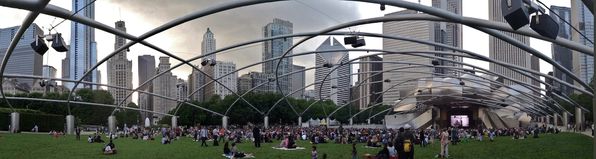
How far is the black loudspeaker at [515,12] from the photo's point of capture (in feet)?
44.8

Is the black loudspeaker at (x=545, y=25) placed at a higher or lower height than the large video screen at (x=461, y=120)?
higher

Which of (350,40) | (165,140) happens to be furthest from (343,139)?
(350,40)

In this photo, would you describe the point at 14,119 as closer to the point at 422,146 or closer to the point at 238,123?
the point at 422,146

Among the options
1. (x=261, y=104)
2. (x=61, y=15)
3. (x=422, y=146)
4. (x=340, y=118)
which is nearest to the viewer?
(x=61, y=15)

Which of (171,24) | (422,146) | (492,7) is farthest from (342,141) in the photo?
(492,7)

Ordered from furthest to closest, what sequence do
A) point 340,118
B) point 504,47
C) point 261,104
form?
1. point 504,47
2. point 340,118
3. point 261,104

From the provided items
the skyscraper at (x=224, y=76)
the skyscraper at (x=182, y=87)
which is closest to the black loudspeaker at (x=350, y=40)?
the skyscraper at (x=224, y=76)

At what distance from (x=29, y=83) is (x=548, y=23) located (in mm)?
164211

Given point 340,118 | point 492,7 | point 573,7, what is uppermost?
point 492,7

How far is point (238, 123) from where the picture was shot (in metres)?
96.1

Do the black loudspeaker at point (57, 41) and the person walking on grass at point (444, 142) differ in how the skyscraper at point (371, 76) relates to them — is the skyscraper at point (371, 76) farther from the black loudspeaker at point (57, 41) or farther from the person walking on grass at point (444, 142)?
the black loudspeaker at point (57, 41)

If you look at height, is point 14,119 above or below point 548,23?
below

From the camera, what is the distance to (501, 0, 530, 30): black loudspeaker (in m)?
13.6

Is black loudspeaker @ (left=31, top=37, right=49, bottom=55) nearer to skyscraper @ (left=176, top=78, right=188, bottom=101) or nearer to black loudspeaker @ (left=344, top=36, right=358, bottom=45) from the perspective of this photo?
black loudspeaker @ (left=344, top=36, right=358, bottom=45)
